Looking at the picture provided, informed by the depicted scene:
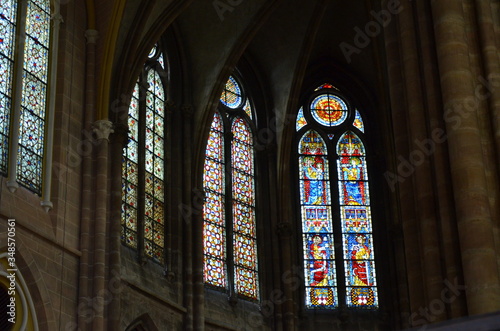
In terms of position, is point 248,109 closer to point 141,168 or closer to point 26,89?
point 141,168

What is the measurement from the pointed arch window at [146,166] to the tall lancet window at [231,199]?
1.59 meters

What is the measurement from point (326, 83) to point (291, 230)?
452 cm

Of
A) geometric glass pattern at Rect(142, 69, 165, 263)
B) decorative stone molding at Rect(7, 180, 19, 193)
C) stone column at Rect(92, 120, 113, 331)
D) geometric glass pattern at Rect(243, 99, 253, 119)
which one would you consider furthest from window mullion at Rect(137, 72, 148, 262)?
decorative stone molding at Rect(7, 180, 19, 193)

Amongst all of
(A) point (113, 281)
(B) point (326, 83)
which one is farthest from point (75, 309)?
(B) point (326, 83)

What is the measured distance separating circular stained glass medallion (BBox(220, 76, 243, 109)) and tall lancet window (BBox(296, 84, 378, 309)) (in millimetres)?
1793

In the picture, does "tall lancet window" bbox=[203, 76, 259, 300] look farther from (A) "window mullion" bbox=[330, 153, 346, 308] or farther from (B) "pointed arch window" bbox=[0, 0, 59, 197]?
(B) "pointed arch window" bbox=[0, 0, 59, 197]

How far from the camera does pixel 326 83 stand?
2580 cm

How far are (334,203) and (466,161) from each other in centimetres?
1247

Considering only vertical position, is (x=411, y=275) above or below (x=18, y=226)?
below

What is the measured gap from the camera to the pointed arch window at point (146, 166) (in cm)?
1972

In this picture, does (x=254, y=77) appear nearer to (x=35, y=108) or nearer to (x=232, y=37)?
(x=232, y=37)

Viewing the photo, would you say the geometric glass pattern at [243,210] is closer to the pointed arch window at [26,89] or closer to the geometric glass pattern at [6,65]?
the pointed arch window at [26,89]

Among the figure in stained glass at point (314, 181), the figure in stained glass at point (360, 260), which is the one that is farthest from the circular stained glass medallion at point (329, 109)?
the figure in stained glass at point (360, 260)

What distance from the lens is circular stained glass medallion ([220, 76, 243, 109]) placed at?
23984 mm
